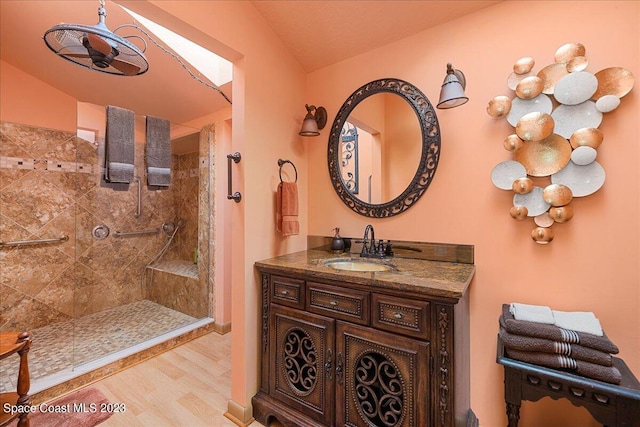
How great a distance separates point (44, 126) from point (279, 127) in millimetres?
2686

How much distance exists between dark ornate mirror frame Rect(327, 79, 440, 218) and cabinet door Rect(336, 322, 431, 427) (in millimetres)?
860

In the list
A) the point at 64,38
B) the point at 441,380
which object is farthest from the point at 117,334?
the point at 441,380

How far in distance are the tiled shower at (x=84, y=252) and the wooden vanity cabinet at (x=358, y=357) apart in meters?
1.66

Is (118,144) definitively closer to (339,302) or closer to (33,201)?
(33,201)

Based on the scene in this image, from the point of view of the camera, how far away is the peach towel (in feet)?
5.74

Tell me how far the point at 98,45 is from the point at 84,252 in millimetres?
2448

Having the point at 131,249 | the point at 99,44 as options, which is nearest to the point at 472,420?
the point at 99,44

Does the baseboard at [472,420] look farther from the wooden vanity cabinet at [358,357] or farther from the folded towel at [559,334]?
the folded towel at [559,334]

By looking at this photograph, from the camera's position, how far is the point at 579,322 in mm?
1094

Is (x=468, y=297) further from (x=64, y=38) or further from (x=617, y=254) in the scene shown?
(x=64, y=38)

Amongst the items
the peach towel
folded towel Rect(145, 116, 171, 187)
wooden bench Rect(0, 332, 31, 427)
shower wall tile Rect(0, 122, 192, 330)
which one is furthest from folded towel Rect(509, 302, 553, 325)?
shower wall tile Rect(0, 122, 192, 330)

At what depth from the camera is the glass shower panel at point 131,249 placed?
2.47 meters

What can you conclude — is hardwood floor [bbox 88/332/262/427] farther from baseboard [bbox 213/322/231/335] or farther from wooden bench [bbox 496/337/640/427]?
wooden bench [bbox 496/337/640/427]

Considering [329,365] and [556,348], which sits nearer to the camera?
[556,348]
